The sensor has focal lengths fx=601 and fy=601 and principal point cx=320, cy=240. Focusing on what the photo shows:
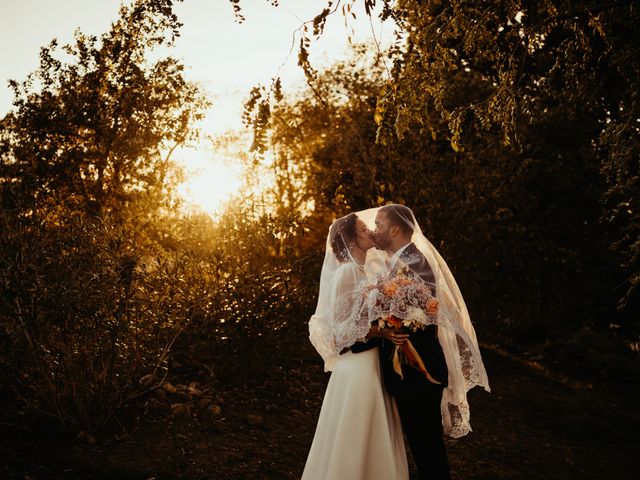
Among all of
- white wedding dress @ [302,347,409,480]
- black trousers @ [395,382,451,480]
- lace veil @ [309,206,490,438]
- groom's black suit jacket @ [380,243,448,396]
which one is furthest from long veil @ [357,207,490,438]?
white wedding dress @ [302,347,409,480]

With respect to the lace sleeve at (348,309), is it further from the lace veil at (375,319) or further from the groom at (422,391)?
the groom at (422,391)

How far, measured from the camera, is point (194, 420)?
6.52 metres

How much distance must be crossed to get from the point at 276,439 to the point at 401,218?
3400 mm

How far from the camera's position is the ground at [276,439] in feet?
17.2

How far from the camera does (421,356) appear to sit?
13.1ft

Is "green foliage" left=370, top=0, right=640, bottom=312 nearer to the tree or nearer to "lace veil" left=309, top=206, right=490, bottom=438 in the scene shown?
"lace veil" left=309, top=206, right=490, bottom=438

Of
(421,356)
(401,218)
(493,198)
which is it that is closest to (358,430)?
(421,356)

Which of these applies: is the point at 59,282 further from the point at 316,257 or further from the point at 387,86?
the point at 316,257

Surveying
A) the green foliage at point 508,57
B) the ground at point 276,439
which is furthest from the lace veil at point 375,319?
the ground at point 276,439

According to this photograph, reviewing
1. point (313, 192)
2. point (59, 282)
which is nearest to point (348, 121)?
point (313, 192)

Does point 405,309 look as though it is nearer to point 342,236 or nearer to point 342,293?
point 342,293

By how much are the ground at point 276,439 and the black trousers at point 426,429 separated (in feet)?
6.95

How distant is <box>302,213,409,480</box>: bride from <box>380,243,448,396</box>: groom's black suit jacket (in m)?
0.09

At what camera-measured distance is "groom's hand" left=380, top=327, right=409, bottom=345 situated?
13.1 feet
